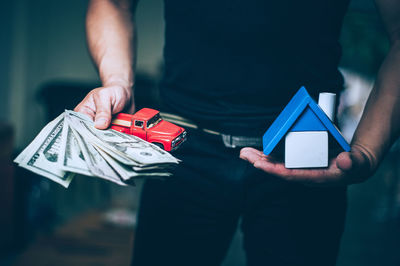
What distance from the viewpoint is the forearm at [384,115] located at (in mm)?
815

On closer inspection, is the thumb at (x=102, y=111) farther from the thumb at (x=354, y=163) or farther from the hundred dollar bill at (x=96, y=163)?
the thumb at (x=354, y=163)

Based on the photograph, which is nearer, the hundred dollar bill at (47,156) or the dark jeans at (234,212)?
the hundred dollar bill at (47,156)

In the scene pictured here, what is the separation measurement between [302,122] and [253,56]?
206 millimetres

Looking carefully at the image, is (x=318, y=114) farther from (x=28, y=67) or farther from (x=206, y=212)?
(x=28, y=67)

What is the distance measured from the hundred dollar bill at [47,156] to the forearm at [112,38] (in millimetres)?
244

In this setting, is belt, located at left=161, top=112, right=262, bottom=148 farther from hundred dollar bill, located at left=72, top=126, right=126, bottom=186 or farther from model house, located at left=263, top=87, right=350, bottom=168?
hundred dollar bill, located at left=72, top=126, right=126, bottom=186

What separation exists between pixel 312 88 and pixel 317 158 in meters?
0.19

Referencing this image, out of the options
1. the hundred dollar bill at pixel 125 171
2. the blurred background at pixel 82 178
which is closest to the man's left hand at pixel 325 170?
the hundred dollar bill at pixel 125 171

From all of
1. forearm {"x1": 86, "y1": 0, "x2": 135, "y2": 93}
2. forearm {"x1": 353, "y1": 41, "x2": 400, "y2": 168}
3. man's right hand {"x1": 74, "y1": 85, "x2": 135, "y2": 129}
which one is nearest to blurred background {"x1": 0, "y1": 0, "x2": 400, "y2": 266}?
forearm {"x1": 353, "y1": 41, "x2": 400, "y2": 168}

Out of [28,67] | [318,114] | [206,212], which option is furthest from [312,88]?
[28,67]

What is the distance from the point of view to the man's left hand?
2.41 ft

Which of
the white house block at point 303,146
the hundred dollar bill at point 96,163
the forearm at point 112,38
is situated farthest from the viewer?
the forearm at point 112,38

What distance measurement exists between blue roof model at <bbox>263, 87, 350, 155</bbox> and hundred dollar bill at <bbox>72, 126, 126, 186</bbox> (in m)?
0.34

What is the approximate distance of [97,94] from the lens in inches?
31.7
